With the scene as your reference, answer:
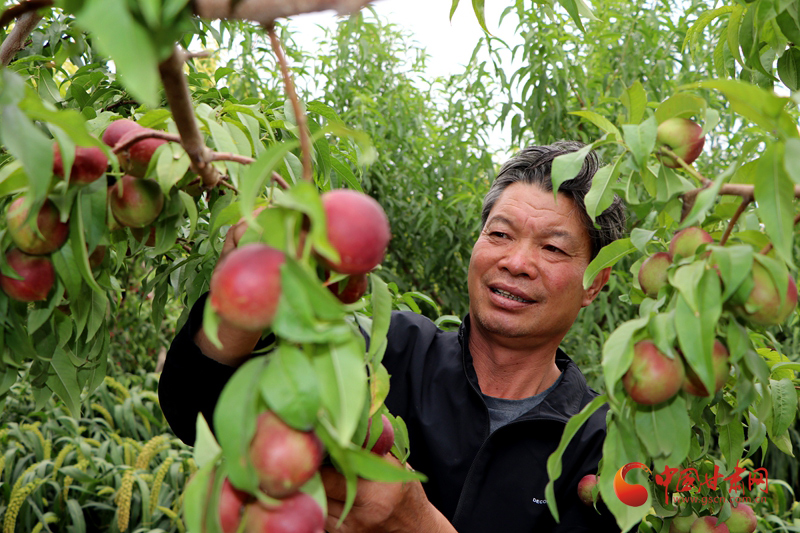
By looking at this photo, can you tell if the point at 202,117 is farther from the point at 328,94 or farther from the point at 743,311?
the point at 328,94

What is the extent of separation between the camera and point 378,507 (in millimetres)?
663

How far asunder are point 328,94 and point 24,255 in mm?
2471

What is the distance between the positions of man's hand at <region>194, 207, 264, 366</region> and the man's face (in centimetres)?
66

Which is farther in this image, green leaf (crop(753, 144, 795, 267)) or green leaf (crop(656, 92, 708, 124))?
green leaf (crop(656, 92, 708, 124))

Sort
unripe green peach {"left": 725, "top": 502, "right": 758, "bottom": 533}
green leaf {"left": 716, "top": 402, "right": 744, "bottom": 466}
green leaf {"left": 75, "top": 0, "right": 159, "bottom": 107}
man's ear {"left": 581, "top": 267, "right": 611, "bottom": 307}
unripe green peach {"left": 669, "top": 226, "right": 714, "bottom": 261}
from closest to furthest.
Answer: green leaf {"left": 75, "top": 0, "right": 159, "bottom": 107} → unripe green peach {"left": 669, "top": 226, "right": 714, "bottom": 261} → green leaf {"left": 716, "top": 402, "right": 744, "bottom": 466} → unripe green peach {"left": 725, "top": 502, "right": 758, "bottom": 533} → man's ear {"left": 581, "top": 267, "right": 611, "bottom": 307}

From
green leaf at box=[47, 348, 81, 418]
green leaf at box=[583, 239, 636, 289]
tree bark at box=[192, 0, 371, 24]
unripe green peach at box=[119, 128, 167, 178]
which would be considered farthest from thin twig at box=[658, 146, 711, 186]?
green leaf at box=[47, 348, 81, 418]

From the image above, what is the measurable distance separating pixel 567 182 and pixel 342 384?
98 centimetres

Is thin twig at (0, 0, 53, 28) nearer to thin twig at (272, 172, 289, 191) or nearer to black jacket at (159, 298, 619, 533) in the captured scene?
thin twig at (272, 172, 289, 191)

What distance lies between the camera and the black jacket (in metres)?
1.14

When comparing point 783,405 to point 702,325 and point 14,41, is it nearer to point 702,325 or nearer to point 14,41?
point 702,325

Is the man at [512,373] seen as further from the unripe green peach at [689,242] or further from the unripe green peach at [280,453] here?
the unripe green peach at [280,453]

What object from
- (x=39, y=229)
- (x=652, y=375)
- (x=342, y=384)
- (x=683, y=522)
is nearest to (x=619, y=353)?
(x=652, y=375)

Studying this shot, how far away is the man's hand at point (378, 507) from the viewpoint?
2.06 feet

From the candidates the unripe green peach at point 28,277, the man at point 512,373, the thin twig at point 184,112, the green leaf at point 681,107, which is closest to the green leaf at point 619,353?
the green leaf at point 681,107
